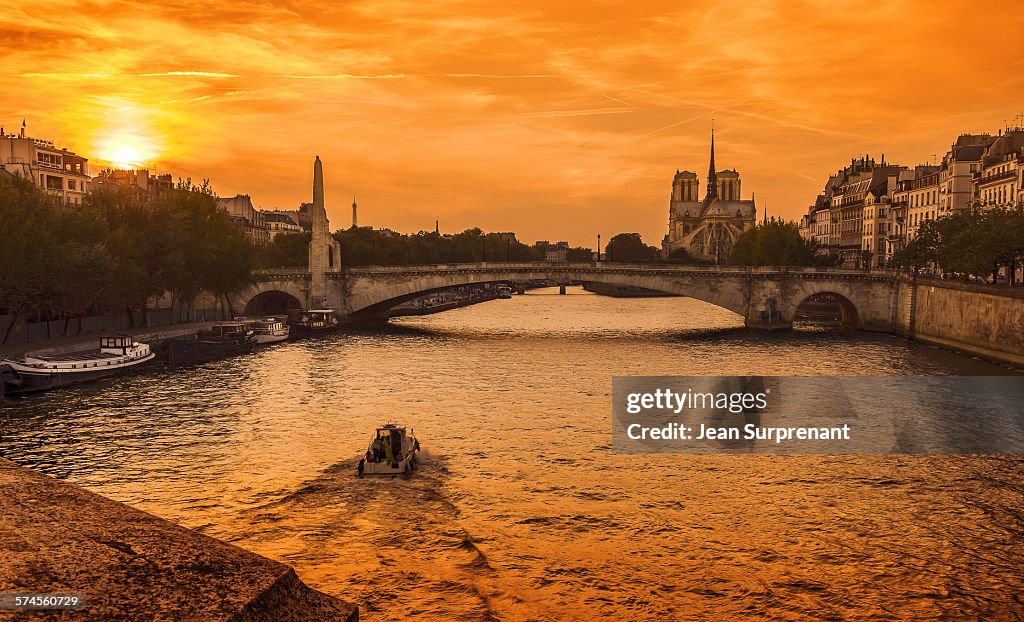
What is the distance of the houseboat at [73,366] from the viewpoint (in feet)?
151

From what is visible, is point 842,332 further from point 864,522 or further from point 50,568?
point 50,568

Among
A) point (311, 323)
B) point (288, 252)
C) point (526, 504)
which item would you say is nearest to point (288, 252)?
point (288, 252)

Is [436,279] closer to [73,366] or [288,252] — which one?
[288,252]

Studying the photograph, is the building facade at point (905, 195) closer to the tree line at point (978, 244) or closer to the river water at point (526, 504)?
the tree line at point (978, 244)

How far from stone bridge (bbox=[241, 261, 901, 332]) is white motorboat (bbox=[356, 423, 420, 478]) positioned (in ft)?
215

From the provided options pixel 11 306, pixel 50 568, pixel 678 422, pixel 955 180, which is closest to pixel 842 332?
pixel 955 180

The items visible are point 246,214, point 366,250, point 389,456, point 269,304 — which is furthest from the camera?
point 246,214

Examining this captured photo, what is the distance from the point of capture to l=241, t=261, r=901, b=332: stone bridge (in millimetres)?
91062

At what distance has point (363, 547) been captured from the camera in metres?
23.5

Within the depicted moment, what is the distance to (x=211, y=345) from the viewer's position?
6425 centimetres

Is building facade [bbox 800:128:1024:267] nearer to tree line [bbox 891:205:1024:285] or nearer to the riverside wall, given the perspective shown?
tree line [bbox 891:205:1024:285]

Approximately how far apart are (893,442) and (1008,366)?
2873cm

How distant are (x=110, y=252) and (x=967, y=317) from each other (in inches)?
2548

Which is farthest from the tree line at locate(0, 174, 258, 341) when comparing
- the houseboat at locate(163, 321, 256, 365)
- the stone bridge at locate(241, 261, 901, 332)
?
the stone bridge at locate(241, 261, 901, 332)
